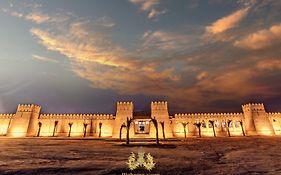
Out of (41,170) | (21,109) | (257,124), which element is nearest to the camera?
(41,170)

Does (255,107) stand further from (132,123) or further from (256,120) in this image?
(132,123)

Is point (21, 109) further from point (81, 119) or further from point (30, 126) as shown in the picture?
point (81, 119)

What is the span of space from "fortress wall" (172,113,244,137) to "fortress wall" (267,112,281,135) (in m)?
6.38

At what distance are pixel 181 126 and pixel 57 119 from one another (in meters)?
28.0

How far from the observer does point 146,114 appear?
39.7 m

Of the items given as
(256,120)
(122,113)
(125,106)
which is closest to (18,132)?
(122,113)

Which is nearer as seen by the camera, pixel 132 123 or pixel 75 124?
pixel 132 123

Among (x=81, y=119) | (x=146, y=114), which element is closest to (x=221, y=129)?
(x=146, y=114)

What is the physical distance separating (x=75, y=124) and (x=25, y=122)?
10.4 metres

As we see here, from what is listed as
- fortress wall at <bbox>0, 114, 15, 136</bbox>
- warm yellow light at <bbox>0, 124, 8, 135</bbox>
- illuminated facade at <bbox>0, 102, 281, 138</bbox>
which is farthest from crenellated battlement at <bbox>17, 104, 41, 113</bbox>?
warm yellow light at <bbox>0, 124, 8, 135</bbox>

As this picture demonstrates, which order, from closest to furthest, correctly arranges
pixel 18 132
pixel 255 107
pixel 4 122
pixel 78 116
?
pixel 18 132 → pixel 255 107 → pixel 4 122 → pixel 78 116

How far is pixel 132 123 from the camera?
3678 cm

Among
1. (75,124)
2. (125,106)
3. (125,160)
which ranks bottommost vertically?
(125,160)


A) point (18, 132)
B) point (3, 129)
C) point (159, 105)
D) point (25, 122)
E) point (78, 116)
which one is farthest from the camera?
point (78, 116)
